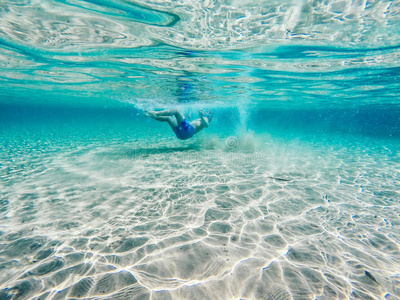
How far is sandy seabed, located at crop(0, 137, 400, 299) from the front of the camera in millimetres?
2938

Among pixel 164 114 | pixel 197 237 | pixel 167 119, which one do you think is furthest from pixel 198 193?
pixel 167 119

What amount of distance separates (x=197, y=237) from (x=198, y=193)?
2.35 m

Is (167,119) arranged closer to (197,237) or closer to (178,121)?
(178,121)

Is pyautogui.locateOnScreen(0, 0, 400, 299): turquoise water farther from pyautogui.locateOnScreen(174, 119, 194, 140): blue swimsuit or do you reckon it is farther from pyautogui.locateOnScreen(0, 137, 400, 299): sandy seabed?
pyautogui.locateOnScreen(174, 119, 194, 140): blue swimsuit

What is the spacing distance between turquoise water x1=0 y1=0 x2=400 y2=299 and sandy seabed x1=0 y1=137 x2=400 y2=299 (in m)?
0.03

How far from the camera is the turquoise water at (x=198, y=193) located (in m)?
3.10

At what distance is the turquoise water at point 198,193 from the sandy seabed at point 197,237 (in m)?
0.03

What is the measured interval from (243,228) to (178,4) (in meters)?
7.65

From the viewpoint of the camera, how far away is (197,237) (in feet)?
13.4

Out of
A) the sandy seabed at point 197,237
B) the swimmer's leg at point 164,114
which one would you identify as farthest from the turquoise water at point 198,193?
the swimmer's leg at point 164,114

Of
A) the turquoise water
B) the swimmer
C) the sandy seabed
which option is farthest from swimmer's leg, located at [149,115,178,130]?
the sandy seabed

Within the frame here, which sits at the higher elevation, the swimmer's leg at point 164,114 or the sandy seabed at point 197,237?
the swimmer's leg at point 164,114

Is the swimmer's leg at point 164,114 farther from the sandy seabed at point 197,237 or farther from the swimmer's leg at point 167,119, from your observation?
the sandy seabed at point 197,237

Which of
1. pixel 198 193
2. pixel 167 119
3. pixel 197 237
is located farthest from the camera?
pixel 167 119
